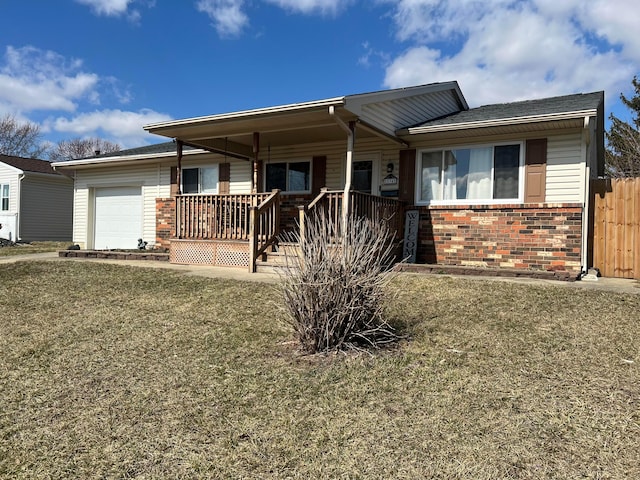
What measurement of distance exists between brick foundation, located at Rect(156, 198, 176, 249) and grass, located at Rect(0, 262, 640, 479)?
7.62 metres

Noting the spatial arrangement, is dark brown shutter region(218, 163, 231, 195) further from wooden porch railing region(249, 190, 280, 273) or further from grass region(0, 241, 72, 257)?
grass region(0, 241, 72, 257)

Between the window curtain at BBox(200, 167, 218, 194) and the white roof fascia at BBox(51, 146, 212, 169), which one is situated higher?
the white roof fascia at BBox(51, 146, 212, 169)

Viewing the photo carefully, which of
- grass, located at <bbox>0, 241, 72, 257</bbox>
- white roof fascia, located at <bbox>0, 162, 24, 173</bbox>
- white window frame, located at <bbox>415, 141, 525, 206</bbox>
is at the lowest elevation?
grass, located at <bbox>0, 241, 72, 257</bbox>

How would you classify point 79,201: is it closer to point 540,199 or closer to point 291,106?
point 291,106

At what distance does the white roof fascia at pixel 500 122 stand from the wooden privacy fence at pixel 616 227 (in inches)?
61.5

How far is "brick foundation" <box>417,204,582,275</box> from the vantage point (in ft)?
28.3

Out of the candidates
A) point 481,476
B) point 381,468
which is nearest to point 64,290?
point 381,468

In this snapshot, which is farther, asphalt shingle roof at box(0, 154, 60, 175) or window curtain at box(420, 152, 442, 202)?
asphalt shingle roof at box(0, 154, 60, 175)

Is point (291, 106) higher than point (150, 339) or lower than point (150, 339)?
higher

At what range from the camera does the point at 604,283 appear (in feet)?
24.5

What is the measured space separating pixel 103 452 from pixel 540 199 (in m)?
8.17

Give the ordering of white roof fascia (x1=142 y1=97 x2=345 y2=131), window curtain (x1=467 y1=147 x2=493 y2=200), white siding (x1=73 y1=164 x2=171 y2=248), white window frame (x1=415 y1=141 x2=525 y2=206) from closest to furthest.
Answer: white roof fascia (x1=142 y1=97 x2=345 y2=131)
white window frame (x1=415 y1=141 x2=525 y2=206)
window curtain (x1=467 y1=147 x2=493 y2=200)
white siding (x1=73 y1=164 x2=171 y2=248)

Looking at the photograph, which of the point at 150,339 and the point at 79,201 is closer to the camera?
the point at 150,339

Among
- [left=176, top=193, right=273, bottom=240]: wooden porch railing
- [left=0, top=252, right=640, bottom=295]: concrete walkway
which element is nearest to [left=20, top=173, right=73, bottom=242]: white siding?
[left=176, top=193, right=273, bottom=240]: wooden porch railing
